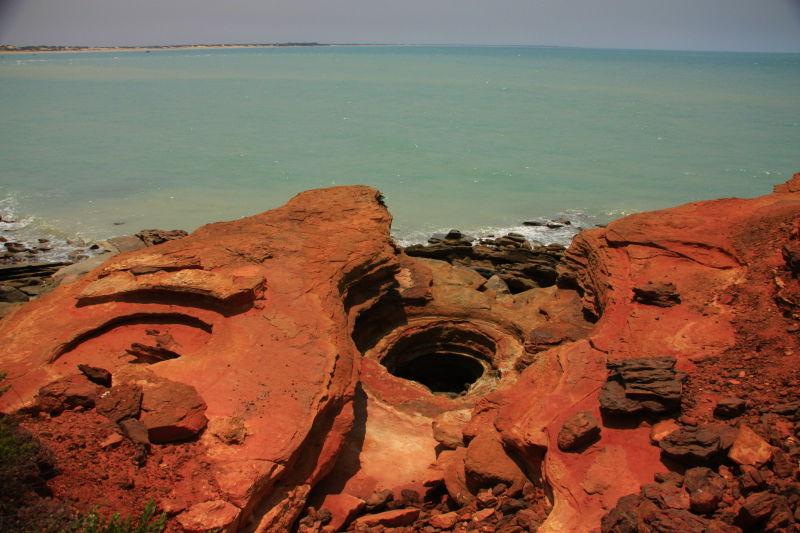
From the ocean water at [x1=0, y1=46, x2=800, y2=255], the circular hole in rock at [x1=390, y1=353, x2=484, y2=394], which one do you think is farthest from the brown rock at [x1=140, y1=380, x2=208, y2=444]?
the ocean water at [x1=0, y1=46, x2=800, y2=255]

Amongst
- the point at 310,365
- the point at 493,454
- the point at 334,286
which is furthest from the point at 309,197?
the point at 493,454

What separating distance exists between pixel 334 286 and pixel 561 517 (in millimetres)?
4294

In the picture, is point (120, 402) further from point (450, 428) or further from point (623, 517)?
point (623, 517)

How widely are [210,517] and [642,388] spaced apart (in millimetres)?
4067

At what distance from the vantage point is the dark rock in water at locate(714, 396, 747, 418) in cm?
529

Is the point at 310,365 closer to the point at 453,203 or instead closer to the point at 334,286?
the point at 334,286

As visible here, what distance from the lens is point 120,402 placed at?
5.44m

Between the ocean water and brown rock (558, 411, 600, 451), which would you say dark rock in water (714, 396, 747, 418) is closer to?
brown rock (558, 411, 600, 451)

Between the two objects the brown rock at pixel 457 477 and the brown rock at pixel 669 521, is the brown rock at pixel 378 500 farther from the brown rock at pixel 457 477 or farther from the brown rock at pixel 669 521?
the brown rock at pixel 669 521

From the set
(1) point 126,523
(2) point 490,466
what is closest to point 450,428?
(2) point 490,466

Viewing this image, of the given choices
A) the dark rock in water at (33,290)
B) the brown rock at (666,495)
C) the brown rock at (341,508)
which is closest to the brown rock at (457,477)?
the brown rock at (341,508)

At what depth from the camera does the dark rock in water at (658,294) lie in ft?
24.1

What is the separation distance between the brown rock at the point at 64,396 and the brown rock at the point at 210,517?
160 centimetres

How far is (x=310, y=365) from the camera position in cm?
637
